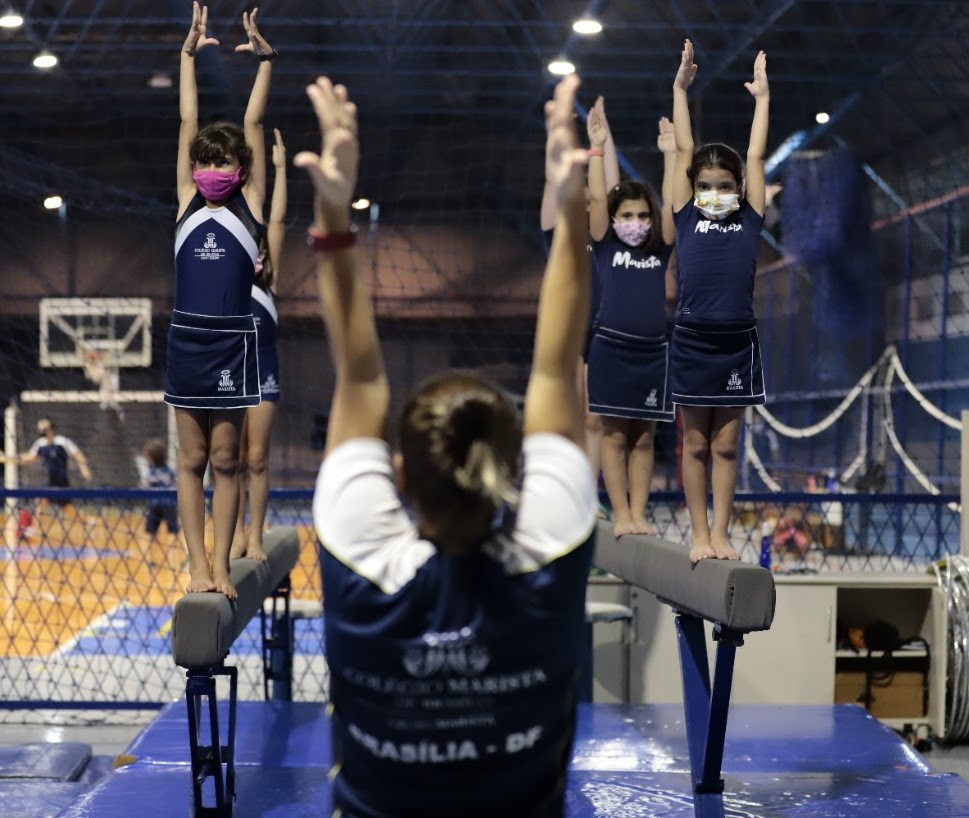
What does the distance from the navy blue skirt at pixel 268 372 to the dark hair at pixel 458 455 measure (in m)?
2.91

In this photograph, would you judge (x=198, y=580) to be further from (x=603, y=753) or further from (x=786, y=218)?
(x=786, y=218)

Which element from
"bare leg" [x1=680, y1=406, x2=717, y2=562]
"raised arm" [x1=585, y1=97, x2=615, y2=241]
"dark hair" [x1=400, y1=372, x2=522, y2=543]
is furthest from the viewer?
"raised arm" [x1=585, y1=97, x2=615, y2=241]

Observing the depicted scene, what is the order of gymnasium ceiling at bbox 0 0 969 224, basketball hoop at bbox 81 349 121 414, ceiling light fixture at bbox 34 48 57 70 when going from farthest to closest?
basketball hoop at bbox 81 349 121 414
gymnasium ceiling at bbox 0 0 969 224
ceiling light fixture at bbox 34 48 57 70

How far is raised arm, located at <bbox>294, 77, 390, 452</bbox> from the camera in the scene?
1.43 meters

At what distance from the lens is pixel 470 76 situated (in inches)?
441

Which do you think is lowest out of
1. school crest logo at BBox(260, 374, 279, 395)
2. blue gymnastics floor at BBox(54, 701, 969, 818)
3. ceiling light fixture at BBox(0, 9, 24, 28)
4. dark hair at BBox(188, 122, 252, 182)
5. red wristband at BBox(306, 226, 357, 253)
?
blue gymnastics floor at BBox(54, 701, 969, 818)

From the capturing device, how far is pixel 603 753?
4188 millimetres

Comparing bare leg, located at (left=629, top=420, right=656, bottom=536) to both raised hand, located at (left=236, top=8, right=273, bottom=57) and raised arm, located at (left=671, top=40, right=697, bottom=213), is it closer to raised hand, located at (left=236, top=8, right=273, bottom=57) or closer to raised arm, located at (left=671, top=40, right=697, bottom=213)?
raised arm, located at (left=671, top=40, right=697, bottom=213)

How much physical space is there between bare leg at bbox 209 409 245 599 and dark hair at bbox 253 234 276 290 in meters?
0.80

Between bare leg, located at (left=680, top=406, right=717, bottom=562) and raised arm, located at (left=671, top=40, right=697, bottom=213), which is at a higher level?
raised arm, located at (left=671, top=40, right=697, bottom=213)

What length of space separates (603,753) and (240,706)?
1514mm

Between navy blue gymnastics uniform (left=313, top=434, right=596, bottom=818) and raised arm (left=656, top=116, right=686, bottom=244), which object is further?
raised arm (left=656, top=116, right=686, bottom=244)

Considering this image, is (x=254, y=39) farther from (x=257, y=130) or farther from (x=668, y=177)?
(x=668, y=177)

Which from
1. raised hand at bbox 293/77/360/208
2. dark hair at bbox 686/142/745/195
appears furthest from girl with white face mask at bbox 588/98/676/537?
raised hand at bbox 293/77/360/208
